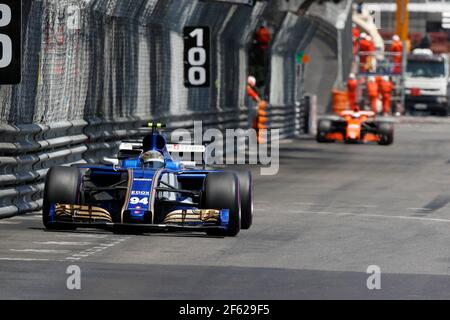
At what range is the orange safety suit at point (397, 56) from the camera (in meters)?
60.3

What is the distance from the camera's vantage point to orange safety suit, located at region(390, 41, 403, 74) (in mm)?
60344

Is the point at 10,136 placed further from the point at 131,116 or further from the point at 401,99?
the point at 401,99

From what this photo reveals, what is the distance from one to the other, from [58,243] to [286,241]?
6.65 ft

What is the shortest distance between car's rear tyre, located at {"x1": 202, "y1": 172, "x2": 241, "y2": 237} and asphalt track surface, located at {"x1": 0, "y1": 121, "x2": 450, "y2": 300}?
8.5 inches

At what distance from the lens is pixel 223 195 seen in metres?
14.2

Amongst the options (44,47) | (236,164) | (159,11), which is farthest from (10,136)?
(236,164)

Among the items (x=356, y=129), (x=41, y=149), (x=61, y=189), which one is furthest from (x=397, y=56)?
(x=61, y=189)

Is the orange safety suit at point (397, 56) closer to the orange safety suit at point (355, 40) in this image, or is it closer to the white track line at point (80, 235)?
the orange safety suit at point (355, 40)

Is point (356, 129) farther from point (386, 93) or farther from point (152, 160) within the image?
point (386, 93)

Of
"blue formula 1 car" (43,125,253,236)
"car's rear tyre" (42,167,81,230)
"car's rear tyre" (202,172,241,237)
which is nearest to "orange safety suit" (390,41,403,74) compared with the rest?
"blue formula 1 car" (43,125,253,236)

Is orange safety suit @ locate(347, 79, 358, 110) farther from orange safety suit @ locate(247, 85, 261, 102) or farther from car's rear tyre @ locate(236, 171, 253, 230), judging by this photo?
car's rear tyre @ locate(236, 171, 253, 230)

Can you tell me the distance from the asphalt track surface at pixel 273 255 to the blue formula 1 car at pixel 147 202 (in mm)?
138

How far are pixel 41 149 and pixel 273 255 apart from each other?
526 cm

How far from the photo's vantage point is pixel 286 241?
1421 cm
